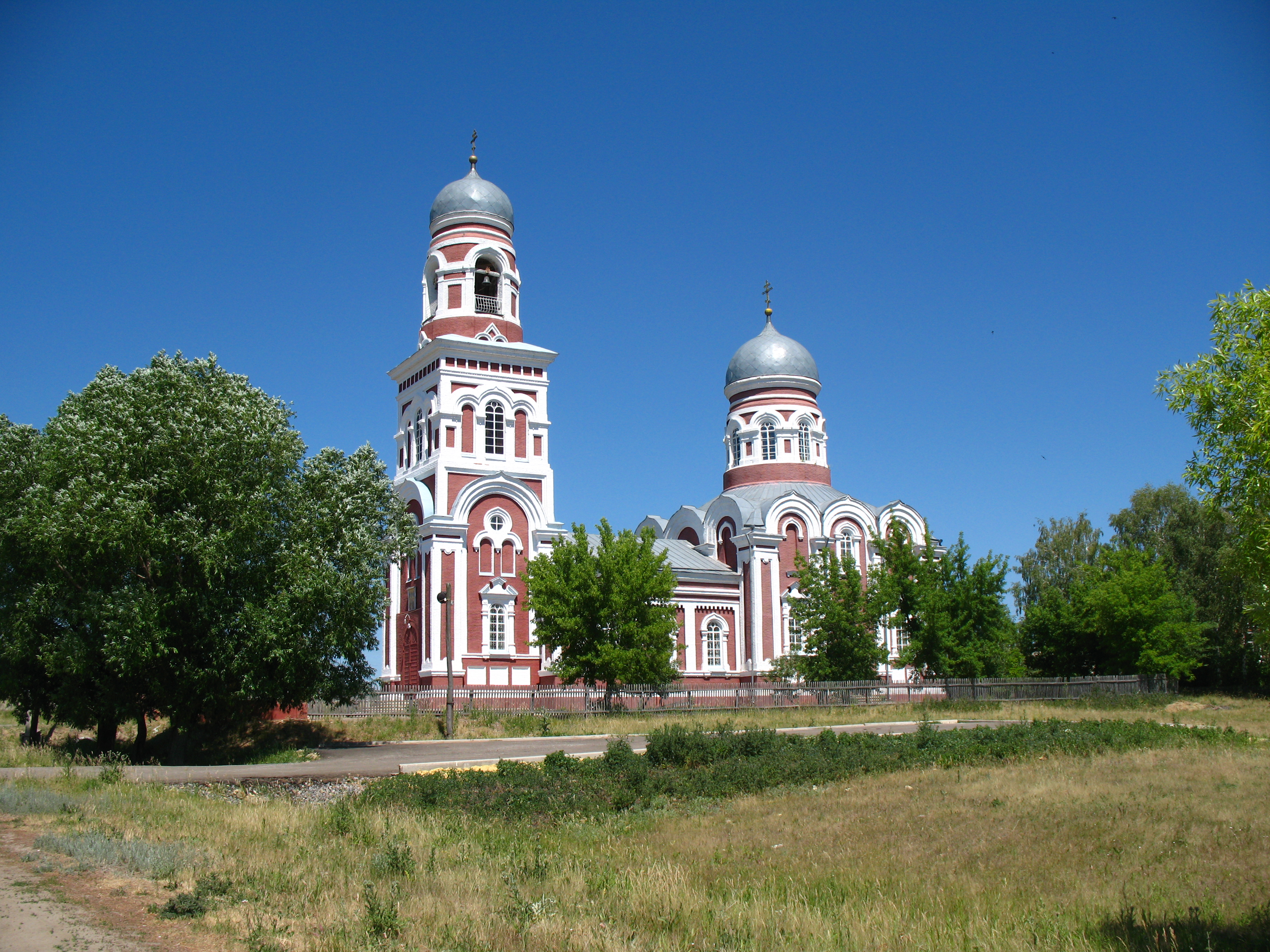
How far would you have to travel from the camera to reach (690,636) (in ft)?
146

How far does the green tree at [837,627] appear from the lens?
3853 cm

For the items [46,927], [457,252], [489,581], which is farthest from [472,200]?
[46,927]

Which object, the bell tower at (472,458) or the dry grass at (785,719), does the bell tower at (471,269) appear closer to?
the bell tower at (472,458)

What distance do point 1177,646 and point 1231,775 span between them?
101 feet

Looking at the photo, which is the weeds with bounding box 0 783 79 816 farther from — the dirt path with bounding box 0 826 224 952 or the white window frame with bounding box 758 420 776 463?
the white window frame with bounding box 758 420 776 463

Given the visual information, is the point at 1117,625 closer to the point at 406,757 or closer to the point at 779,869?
the point at 406,757

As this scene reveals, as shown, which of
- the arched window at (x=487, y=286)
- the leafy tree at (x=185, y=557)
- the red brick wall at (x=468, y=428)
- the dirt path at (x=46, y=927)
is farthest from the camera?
the arched window at (x=487, y=286)

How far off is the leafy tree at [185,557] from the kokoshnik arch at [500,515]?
11329mm

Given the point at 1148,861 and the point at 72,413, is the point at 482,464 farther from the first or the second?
the point at 1148,861

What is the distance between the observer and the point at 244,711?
2525cm

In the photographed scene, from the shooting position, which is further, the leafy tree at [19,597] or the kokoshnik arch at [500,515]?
the kokoshnik arch at [500,515]

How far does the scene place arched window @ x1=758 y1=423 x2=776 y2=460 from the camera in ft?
172

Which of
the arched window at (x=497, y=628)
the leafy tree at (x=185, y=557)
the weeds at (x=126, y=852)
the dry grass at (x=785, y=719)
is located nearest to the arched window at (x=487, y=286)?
the arched window at (x=497, y=628)

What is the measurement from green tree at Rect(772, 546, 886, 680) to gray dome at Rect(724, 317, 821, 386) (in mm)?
15918
